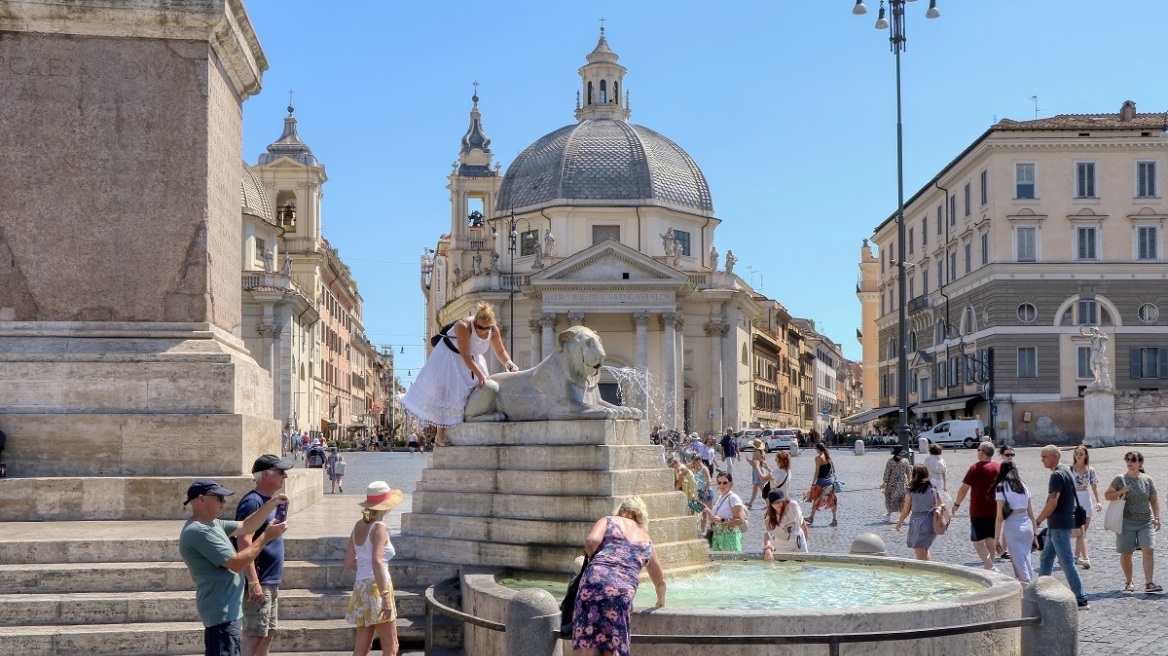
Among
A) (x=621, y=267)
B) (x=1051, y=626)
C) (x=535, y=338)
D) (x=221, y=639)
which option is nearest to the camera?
(x=221, y=639)

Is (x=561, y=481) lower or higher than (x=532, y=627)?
higher

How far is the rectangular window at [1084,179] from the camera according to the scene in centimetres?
5625

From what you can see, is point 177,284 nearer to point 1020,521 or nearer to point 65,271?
point 65,271

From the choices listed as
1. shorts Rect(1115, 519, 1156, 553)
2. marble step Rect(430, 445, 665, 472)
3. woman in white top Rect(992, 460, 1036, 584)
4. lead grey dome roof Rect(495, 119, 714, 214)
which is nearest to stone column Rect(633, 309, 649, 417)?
lead grey dome roof Rect(495, 119, 714, 214)

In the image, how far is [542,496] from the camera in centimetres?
845

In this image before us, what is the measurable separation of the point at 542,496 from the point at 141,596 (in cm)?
252

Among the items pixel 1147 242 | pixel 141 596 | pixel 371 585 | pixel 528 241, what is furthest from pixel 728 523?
pixel 528 241

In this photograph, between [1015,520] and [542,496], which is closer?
[542,496]

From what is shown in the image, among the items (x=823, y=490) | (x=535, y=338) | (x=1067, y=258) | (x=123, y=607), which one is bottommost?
(x=823, y=490)

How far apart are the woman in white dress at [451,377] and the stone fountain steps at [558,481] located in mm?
820

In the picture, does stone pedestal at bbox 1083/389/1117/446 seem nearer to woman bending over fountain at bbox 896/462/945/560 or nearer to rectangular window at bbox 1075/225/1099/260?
rectangular window at bbox 1075/225/1099/260

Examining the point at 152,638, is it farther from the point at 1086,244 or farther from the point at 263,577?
the point at 1086,244

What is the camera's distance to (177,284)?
10.3 meters

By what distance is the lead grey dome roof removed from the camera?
2840 inches
